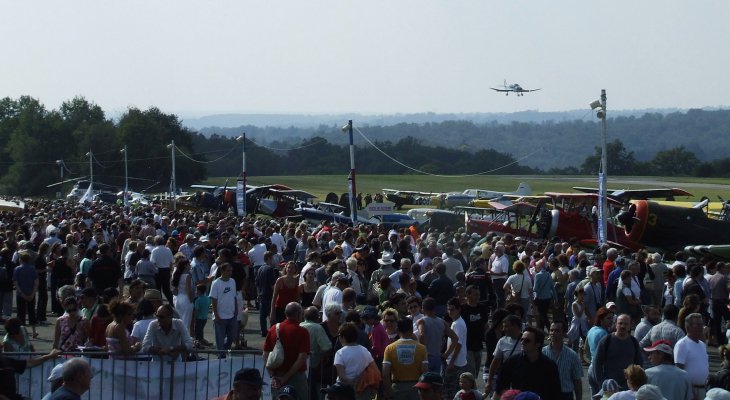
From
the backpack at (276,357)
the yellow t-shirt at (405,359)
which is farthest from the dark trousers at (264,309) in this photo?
the yellow t-shirt at (405,359)

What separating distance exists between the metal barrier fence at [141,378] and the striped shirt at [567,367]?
292 cm

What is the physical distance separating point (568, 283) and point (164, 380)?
843 centimetres

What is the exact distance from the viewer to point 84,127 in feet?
340

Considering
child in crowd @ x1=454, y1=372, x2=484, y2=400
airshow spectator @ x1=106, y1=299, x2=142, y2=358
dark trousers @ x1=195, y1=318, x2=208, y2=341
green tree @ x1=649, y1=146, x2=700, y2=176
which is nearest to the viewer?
child in crowd @ x1=454, y1=372, x2=484, y2=400

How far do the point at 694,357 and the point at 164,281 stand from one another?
34.0 feet

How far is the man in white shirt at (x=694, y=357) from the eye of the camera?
944 cm

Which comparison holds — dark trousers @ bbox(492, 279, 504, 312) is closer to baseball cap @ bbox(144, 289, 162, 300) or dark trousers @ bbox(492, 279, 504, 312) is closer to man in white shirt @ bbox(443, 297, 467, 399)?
man in white shirt @ bbox(443, 297, 467, 399)

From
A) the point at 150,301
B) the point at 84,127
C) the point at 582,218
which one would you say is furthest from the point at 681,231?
the point at 84,127

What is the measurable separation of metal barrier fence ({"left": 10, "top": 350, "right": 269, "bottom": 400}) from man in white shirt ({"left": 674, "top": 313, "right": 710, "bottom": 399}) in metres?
4.03

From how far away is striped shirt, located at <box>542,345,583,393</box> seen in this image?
9.08 m

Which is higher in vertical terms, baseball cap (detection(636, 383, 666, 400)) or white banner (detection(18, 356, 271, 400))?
baseball cap (detection(636, 383, 666, 400))

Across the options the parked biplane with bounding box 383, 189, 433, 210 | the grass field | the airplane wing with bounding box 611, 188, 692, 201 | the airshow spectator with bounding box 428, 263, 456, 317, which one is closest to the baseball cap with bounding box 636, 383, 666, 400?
the airshow spectator with bounding box 428, 263, 456, 317

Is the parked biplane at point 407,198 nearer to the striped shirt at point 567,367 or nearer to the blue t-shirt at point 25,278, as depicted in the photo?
the blue t-shirt at point 25,278

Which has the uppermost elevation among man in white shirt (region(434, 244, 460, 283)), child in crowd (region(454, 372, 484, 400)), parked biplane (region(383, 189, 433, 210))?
child in crowd (region(454, 372, 484, 400))
